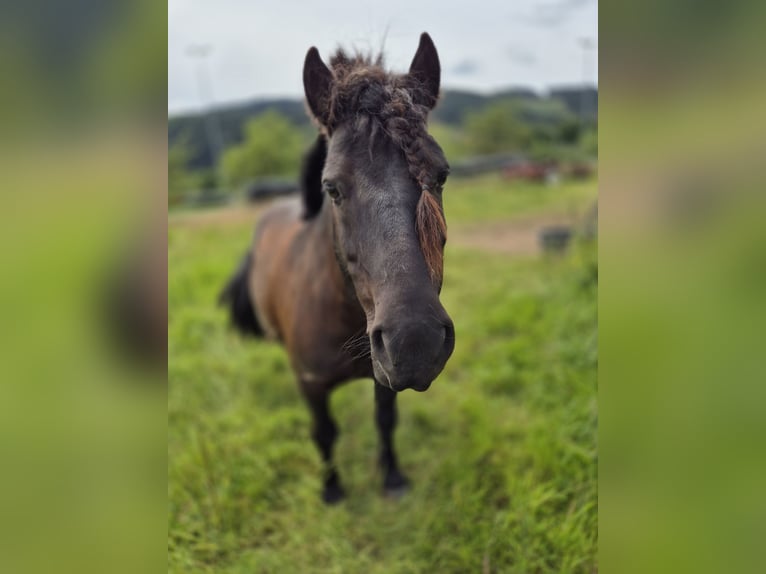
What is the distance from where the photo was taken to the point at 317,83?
1.77 metres

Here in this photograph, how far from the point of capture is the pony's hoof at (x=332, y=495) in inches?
123

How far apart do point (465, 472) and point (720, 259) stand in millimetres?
2543

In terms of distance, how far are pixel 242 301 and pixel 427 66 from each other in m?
3.66

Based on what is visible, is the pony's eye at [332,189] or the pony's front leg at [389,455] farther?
the pony's front leg at [389,455]

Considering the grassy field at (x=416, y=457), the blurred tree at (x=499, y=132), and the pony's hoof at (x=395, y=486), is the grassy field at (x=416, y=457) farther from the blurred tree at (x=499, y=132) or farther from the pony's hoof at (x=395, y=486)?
the blurred tree at (x=499, y=132)

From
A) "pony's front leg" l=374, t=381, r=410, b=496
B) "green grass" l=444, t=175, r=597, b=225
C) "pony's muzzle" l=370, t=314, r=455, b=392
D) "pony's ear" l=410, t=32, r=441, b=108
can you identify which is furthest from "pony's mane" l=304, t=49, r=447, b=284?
"green grass" l=444, t=175, r=597, b=225

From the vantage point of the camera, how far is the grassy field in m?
2.63

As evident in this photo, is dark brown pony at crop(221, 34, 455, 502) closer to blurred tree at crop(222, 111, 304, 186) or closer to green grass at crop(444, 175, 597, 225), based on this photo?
green grass at crop(444, 175, 597, 225)

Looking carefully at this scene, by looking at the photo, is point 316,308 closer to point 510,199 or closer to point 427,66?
point 427,66

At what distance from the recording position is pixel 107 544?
1071 mm

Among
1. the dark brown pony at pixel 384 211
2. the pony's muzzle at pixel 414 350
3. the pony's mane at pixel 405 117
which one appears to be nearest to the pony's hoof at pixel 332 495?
the dark brown pony at pixel 384 211

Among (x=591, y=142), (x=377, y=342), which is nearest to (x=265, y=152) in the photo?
(x=591, y=142)

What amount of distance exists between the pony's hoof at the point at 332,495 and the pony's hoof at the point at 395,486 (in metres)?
0.34

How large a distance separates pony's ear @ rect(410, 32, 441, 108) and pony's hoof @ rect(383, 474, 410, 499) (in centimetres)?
270
